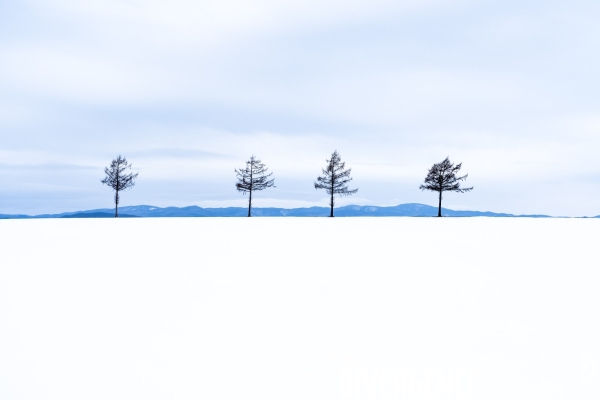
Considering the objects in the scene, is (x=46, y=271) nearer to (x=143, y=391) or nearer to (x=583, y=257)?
(x=143, y=391)

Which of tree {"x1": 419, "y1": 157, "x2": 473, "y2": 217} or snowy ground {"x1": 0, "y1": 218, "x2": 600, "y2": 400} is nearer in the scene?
snowy ground {"x1": 0, "y1": 218, "x2": 600, "y2": 400}

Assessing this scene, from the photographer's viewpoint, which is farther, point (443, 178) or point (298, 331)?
point (443, 178)

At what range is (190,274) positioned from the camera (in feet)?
36.5

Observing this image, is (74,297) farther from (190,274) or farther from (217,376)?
(217,376)

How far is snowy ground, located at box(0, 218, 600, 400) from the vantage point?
4684mm

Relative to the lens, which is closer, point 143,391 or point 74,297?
point 143,391

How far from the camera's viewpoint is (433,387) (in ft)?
15.1

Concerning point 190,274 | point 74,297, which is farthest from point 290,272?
point 74,297

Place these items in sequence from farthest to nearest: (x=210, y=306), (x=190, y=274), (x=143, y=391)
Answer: (x=190, y=274) → (x=210, y=306) → (x=143, y=391)

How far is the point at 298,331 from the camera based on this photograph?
6.37m

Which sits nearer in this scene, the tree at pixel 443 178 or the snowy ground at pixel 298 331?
the snowy ground at pixel 298 331

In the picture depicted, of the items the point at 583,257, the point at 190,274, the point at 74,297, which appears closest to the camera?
the point at 74,297

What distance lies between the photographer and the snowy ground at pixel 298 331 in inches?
184

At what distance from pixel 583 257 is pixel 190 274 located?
12.0m
